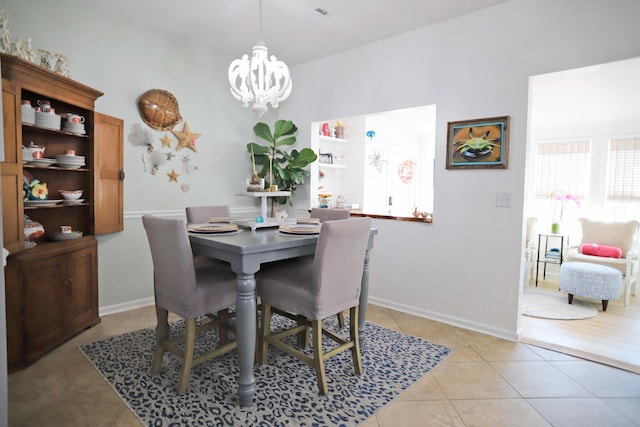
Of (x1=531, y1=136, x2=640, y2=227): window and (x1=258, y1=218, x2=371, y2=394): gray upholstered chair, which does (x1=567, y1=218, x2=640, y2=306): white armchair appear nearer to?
(x1=531, y1=136, x2=640, y2=227): window

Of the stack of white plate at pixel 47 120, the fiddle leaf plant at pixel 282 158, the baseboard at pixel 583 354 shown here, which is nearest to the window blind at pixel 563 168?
the baseboard at pixel 583 354

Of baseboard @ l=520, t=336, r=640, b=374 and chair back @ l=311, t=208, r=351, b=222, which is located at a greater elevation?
chair back @ l=311, t=208, r=351, b=222

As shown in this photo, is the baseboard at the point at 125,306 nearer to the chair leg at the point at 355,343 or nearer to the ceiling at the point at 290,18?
the chair leg at the point at 355,343

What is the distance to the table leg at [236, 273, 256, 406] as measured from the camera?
1945 millimetres

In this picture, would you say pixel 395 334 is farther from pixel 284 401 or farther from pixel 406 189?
pixel 406 189

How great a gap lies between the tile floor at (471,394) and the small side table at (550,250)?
2.98 meters

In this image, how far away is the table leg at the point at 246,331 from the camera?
6.38ft

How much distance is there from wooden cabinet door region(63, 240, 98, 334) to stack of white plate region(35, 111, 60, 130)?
942 mm

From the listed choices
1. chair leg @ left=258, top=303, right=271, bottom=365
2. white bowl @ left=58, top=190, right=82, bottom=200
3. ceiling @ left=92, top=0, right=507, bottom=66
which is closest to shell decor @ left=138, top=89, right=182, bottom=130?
ceiling @ left=92, top=0, right=507, bottom=66

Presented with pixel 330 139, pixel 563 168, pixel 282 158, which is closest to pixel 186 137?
pixel 282 158

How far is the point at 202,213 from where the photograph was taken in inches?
123

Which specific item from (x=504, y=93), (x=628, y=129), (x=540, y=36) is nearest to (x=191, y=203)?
(x=504, y=93)

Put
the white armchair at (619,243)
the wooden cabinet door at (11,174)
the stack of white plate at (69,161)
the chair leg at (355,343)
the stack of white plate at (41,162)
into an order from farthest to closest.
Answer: the white armchair at (619,243) → the stack of white plate at (69,161) → the stack of white plate at (41,162) → the chair leg at (355,343) → the wooden cabinet door at (11,174)

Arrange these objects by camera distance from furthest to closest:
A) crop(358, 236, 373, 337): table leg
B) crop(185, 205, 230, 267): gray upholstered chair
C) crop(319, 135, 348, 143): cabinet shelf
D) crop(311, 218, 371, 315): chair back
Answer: crop(319, 135, 348, 143): cabinet shelf → crop(185, 205, 230, 267): gray upholstered chair → crop(358, 236, 373, 337): table leg → crop(311, 218, 371, 315): chair back
